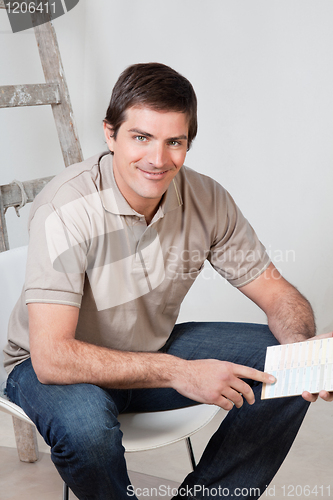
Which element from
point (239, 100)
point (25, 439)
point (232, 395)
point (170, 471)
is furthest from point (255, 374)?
point (239, 100)

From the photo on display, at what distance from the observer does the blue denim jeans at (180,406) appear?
122 centimetres

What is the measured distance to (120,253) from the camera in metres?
1.50

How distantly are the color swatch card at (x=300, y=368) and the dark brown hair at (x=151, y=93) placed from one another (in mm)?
677

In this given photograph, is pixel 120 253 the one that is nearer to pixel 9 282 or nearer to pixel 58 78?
pixel 9 282

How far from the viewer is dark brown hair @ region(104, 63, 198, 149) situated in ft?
4.80

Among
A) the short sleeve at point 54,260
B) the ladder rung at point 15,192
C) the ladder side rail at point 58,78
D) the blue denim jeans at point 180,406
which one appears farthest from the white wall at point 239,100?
the short sleeve at point 54,260

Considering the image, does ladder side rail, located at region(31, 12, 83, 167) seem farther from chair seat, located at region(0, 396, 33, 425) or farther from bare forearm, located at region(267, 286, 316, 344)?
chair seat, located at region(0, 396, 33, 425)

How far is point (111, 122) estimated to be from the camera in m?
1.57

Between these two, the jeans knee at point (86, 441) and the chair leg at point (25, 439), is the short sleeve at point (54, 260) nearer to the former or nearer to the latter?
the jeans knee at point (86, 441)

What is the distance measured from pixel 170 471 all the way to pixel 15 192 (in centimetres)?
117

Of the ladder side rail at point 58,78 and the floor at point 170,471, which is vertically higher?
the ladder side rail at point 58,78

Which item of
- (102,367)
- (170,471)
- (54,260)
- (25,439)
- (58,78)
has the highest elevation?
(58,78)

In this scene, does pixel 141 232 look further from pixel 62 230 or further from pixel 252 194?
pixel 252 194

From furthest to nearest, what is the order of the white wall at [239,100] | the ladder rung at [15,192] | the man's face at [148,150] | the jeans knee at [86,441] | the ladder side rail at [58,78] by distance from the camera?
the white wall at [239,100]
the ladder side rail at [58,78]
the ladder rung at [15,192]
the man's face at [148,150]
the jeans knee at [86,441]
